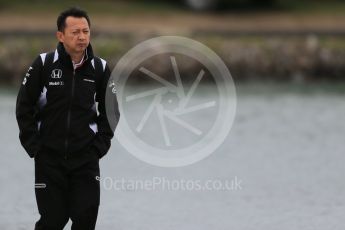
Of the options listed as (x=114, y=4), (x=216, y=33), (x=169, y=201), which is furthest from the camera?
(x=114, y=4)

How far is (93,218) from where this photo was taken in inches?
A: 287

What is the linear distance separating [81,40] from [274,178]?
5.92 m

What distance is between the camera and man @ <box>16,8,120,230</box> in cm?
715

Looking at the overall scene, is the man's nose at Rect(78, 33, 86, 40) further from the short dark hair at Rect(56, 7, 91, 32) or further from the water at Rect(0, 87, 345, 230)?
the water at Rect(0, 87, 345, 230)

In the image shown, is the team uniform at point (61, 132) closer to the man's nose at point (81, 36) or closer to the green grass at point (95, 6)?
the man's nose at point (81, 36)

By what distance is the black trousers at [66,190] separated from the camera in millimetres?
7191

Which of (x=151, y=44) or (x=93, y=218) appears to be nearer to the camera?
(x=93, y=218)

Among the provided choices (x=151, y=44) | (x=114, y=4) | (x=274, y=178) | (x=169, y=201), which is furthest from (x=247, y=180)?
(x=114, y=4)

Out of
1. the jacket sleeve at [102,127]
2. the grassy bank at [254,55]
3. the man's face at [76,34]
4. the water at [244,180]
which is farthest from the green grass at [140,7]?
the man's face at [76,34]

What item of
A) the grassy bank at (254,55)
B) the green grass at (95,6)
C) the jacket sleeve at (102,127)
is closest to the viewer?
the jacket sleeve at (102,127)

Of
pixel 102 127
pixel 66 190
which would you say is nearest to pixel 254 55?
pixel 102 127

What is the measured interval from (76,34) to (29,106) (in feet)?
1.97

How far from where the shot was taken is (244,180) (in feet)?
41.0

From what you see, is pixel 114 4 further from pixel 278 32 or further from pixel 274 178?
pixel 274 178
